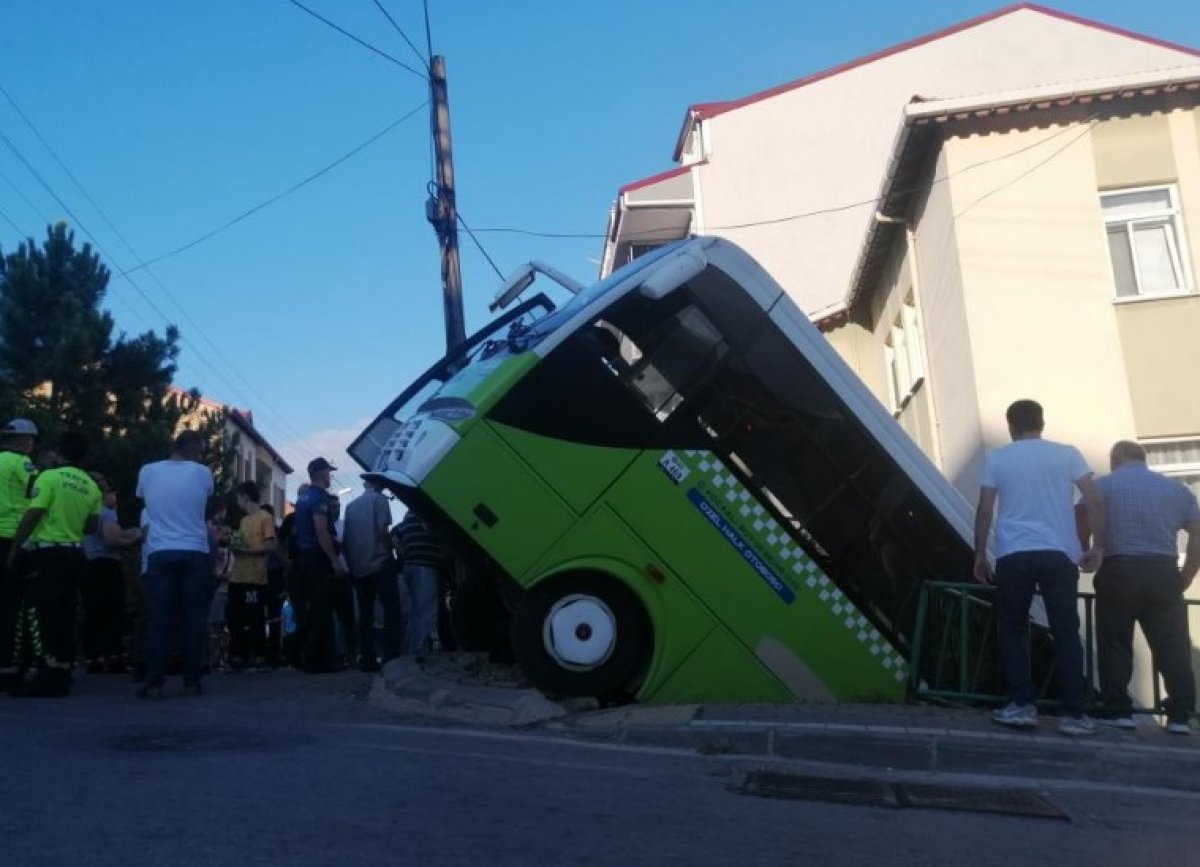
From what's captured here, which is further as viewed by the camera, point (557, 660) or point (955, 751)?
point (557, 660)

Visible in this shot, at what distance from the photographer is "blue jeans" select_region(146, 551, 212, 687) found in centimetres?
754

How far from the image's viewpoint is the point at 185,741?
18.7 ft

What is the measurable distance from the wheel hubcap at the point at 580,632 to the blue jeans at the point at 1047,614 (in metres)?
2.26

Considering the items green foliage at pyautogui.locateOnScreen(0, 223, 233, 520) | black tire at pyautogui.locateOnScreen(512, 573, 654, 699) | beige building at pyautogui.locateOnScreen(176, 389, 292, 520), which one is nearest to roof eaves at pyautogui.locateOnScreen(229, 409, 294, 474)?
beige building at pyautogui.locateOnScreen(176, 389, 292, 520)

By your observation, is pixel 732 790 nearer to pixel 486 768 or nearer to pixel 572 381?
pixel 486 768

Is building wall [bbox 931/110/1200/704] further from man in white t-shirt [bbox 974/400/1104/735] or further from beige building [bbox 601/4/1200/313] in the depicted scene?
beige building [bbox 601/4/1200/313]

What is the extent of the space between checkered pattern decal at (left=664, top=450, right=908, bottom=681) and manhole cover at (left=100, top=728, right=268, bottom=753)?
2868 mm

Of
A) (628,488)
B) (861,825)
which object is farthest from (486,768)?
(628,488)

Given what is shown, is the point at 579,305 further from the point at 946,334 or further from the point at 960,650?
the point at 946,334

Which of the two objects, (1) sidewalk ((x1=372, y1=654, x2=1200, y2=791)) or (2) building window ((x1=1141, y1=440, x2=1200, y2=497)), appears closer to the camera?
(1) sidewalk ((x1=372, y1=654, x2=1200, y2=791))

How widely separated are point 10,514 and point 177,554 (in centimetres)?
125

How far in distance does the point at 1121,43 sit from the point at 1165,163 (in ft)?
35.1

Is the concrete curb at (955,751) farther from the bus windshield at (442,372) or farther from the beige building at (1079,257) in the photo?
the beige building at (1079,257)

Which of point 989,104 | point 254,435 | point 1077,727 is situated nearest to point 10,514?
point 1077,727
